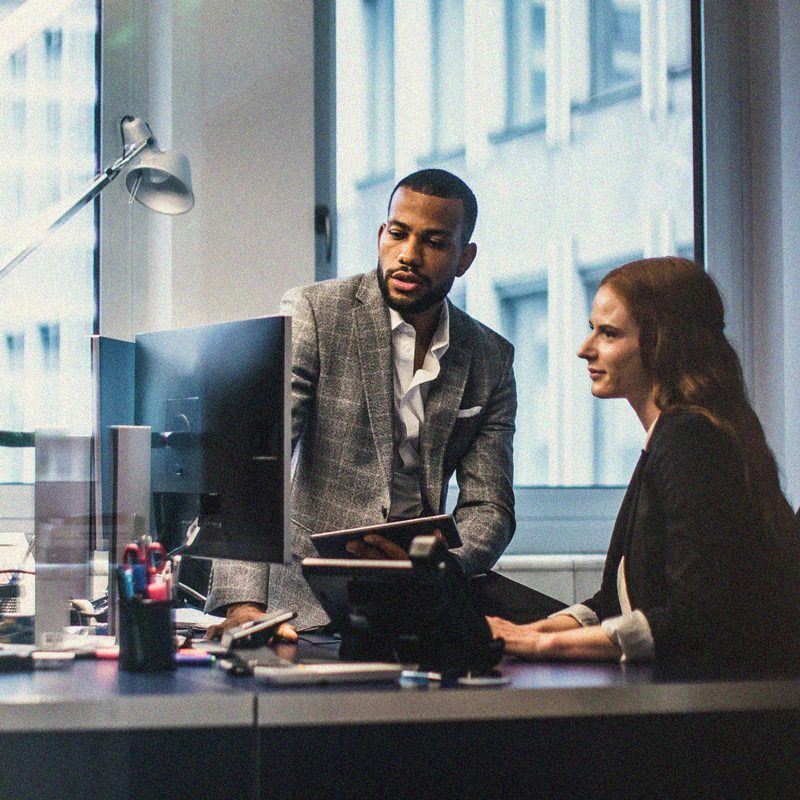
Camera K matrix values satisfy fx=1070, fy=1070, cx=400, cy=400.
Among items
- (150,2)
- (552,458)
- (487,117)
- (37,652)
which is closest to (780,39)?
(487,117)

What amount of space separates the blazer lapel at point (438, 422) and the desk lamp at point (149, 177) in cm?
75

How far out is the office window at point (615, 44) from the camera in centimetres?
331

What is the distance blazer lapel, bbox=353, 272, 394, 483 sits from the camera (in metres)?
2.21

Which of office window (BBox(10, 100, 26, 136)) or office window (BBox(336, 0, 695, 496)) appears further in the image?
office window (BBox(336, 0, 695, 496))

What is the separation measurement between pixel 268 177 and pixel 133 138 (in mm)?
456

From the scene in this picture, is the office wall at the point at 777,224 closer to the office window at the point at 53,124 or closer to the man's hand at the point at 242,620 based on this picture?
the man's hand at the point at 242,620

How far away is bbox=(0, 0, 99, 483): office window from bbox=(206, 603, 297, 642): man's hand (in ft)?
4.15

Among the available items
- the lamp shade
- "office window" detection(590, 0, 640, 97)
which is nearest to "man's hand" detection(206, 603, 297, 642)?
the lamp shade

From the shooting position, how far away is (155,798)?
1.41 metres

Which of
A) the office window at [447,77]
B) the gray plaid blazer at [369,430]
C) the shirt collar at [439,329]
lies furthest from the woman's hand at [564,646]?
the office window at [447,77]

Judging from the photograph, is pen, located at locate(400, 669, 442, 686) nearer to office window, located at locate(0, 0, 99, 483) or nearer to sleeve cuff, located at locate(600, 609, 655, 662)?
sleeve cuff, located at locate(600, 609, 655, 662)

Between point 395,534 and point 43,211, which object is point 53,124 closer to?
point 43,211

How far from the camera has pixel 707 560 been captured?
1.41 m

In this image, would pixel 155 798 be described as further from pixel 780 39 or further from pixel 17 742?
pixel 780 39
